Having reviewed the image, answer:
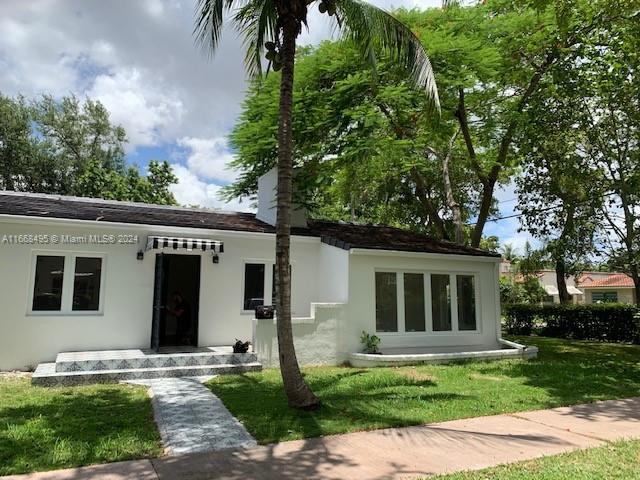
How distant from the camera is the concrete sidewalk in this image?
21.2 ft

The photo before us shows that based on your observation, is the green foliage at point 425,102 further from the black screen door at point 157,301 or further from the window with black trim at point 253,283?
the black screen door at point 157,301

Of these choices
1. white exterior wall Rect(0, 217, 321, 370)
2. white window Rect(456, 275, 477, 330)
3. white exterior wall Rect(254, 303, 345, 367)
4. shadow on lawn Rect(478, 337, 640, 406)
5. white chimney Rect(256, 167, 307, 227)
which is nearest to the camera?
shadow on lawn Rect(478, 337, 640, 406)

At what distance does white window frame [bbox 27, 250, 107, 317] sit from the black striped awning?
170 centimetres

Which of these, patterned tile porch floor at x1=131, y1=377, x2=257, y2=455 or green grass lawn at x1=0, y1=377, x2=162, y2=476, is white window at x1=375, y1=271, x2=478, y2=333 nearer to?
patterned tile porch floor at x1=131, y1=377, x2=257, y2=455

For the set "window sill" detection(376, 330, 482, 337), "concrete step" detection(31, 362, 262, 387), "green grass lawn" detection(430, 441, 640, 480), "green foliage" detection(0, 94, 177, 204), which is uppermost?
"green foliage" detection(0, 94, 177, 204)

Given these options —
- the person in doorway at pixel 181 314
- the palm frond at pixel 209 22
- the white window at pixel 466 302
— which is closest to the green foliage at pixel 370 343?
the white window at pixel 466 302

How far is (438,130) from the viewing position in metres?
20.8

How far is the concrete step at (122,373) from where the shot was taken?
1195cm

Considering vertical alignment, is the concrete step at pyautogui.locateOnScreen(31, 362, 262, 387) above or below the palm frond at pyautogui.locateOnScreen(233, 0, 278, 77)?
below

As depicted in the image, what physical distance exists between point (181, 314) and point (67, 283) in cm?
401

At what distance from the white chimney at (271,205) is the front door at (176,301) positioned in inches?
146

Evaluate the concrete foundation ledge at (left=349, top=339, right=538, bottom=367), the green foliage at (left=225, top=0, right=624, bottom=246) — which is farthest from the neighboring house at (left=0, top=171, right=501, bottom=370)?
the green foliage at (left=225, top=0, right=624, bottom=246)

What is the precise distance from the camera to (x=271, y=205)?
1972 centimetres

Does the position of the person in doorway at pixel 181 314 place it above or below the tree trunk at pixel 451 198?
below
